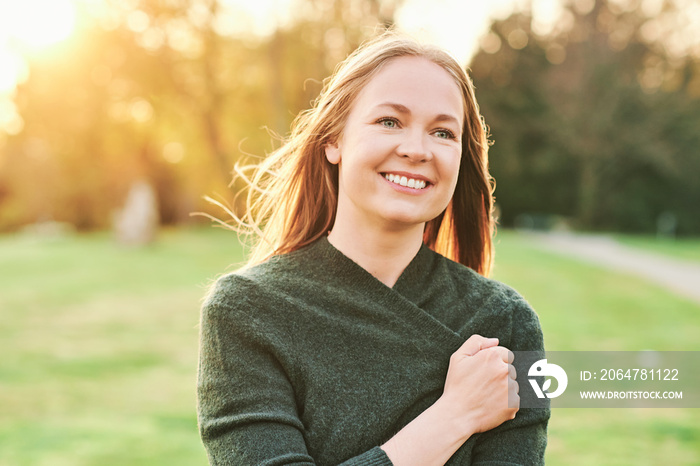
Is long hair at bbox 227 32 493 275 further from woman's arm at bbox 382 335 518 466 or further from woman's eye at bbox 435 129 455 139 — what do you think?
woman's arm at bbox 382 335 518 466

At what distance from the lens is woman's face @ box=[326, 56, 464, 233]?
1644 mm

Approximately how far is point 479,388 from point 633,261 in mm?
15510

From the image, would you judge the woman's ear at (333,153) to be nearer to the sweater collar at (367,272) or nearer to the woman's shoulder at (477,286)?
the sweater collar at (367,272)

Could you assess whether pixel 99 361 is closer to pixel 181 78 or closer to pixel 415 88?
pixel 415 88

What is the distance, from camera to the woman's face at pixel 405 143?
1.64 metres

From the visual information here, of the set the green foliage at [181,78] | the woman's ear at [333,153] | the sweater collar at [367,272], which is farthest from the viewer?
the green foliage at [181,78]

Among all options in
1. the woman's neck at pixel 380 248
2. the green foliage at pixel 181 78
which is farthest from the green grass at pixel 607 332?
the green foliage at pixel 181 78

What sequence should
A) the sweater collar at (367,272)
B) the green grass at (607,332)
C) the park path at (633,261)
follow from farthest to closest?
1. the park path at (633,261)
2. the green grass at (607,332)
3. the sweater collar at (367,272)

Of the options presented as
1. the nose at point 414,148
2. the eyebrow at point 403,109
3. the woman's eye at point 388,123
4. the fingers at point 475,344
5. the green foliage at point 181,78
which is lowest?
the fingers at point 475,344

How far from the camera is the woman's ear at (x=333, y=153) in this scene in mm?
1856

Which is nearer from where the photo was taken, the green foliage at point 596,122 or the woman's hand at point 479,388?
the woman's hand at point 479,388

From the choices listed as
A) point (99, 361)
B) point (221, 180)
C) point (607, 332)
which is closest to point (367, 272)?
point (99, 361)

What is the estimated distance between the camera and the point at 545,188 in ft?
94.0

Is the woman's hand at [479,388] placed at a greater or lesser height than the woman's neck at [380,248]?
lesser
